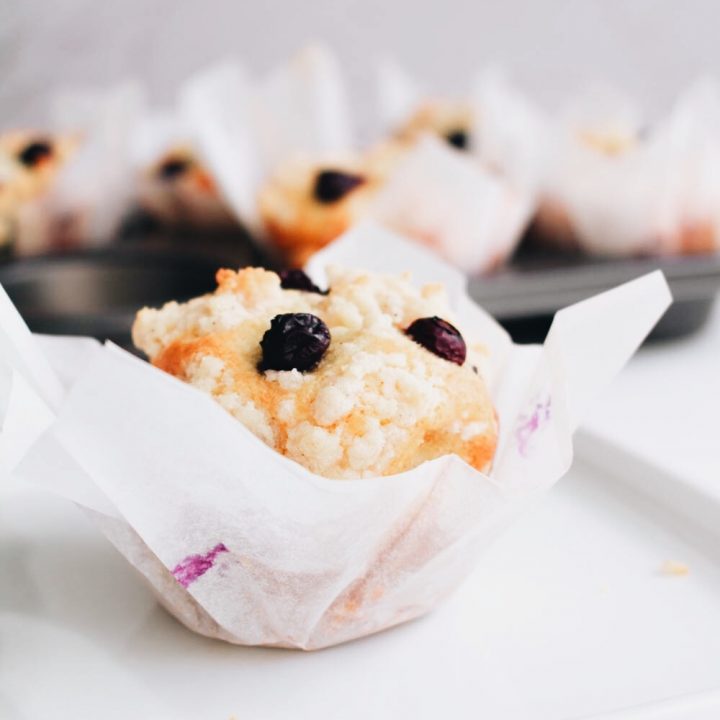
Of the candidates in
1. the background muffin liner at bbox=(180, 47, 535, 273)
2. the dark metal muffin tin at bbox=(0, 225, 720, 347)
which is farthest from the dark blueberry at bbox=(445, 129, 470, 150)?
the dark metal muffin tin at bbox=(0, 225, 720, 347)

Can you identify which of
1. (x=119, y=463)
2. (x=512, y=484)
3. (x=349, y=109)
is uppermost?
(x=119, y=463)

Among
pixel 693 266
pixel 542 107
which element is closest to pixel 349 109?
pixel 542 107

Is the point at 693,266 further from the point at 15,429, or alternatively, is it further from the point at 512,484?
the point at 15,429

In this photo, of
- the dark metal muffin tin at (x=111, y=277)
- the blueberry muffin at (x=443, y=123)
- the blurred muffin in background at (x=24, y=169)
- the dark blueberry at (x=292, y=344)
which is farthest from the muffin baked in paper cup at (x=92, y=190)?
the dark blueberry at (x=292, y=344)

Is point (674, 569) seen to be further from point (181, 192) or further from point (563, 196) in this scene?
point (181, 192)

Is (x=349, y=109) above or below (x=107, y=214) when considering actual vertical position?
below

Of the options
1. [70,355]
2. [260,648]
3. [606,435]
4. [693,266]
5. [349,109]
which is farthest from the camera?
[349,109]

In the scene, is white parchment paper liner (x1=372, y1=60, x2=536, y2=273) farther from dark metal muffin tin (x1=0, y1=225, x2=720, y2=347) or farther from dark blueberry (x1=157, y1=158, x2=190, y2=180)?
dark blueberry (x1=157, y1=158, x2=190, y2=180)
